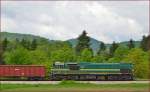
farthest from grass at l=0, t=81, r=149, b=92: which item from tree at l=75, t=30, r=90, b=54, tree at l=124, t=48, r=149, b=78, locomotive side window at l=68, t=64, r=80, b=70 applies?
tree at l=75, t=30, r=90, b=54

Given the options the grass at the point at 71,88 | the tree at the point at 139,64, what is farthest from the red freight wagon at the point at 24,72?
the tree at the point at 139,64

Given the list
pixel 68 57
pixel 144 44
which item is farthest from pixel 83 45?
pixel 68 57

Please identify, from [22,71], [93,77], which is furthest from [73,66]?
[22,71]

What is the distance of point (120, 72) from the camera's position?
70250 mm

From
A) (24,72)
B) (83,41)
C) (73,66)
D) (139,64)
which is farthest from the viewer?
(83,41)

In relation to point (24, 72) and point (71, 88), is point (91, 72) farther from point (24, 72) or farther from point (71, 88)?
point (71, 88)

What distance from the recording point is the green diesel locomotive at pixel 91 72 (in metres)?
69.1

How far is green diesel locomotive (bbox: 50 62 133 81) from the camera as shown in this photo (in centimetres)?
6906

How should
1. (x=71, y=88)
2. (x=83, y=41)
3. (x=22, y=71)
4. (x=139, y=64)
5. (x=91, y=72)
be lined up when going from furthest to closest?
(x=83, y=41) < (x=139, y=64) < (x=22, y=71) < (x=91, y=72) < (x=71, y=88)

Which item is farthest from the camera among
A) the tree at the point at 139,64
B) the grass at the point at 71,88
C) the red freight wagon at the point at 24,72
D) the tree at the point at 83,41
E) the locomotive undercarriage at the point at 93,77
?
the tree at the point at 83,41

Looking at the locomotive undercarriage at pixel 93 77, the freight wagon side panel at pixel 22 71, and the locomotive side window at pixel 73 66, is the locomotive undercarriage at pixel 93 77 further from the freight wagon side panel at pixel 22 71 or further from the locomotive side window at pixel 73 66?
the freight wagon side panel at pixel 22 71

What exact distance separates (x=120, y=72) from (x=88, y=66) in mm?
5183

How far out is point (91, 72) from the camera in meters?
69.7

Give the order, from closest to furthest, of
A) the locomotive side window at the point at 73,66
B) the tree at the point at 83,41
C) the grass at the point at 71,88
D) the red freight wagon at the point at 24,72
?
the grass at the point at 71,88, the locomotive side window at the point at 73,66, the red freight wagon at the point at 24,72, the tree at the point at 83,41
